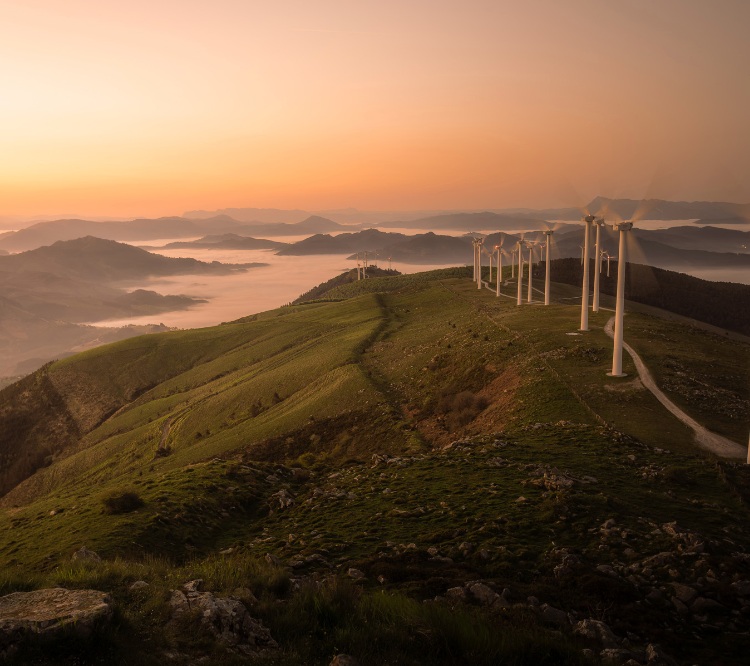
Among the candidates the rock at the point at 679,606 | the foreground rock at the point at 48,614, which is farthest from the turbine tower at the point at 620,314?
the foreground rock at the point at 48,614

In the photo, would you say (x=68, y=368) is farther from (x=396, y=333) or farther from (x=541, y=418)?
(x=541, y=418)

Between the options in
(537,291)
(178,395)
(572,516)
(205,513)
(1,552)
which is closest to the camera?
(572,516)

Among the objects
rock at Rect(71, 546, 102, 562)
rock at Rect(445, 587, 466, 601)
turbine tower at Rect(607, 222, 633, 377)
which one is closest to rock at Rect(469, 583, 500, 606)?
rock at Rect(445, 587, 466, 601)

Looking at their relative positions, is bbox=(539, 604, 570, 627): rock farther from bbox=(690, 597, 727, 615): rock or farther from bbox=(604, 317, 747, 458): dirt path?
bbox=(604, 317, 747, 458): dirt path

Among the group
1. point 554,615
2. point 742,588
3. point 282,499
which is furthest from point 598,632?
point 282,499

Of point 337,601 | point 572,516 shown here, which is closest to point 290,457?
point 572,516

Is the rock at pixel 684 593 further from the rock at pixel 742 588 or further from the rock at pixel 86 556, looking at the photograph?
the rock at pixel 86 556
